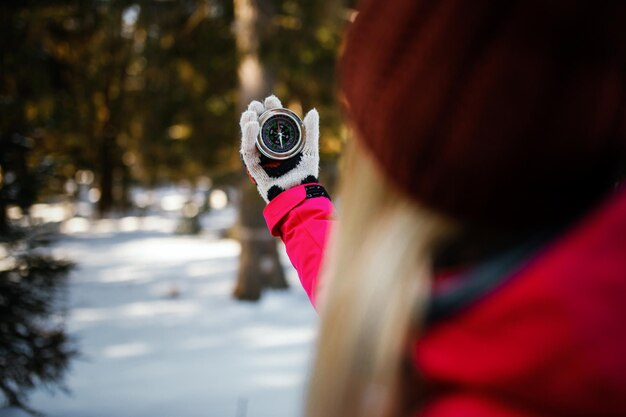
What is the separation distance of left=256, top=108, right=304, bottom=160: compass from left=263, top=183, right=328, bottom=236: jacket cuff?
0.52 ft

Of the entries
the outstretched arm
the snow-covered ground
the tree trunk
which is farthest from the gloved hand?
the tree trunk

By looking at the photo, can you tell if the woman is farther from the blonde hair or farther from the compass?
the compass

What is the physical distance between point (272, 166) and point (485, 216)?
1119mm

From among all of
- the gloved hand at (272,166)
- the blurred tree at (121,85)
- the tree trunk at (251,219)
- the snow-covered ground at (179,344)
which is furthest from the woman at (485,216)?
the tree trunk at (251,219)

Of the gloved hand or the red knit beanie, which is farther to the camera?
the gloved hand

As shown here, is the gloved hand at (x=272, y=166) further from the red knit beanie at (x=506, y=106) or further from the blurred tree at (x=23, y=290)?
the blurred tree at (x=23, y=290)

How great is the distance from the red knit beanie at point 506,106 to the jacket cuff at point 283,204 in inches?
35.3

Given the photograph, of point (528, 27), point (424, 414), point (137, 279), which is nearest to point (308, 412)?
point (424, 414)

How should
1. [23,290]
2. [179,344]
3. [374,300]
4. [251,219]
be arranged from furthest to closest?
[251,219]
[179,344]
[23,290]
[374,300]

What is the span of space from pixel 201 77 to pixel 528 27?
9140 millimetres

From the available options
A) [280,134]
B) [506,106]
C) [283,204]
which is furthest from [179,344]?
[506,106]

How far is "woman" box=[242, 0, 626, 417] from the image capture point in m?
0.62

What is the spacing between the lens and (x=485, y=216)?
71cm

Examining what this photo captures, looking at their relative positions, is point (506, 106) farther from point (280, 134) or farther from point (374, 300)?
point (280, 134)
